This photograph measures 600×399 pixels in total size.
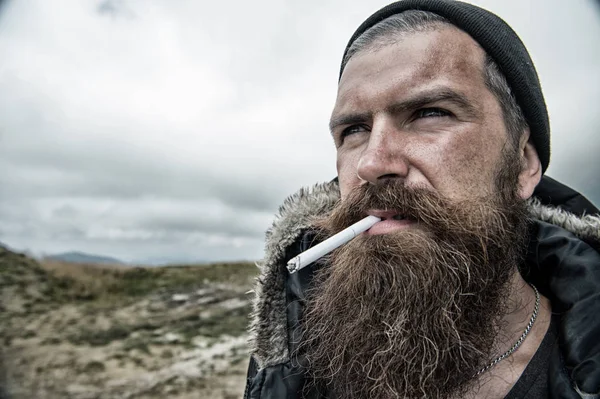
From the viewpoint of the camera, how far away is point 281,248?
82.6 inches

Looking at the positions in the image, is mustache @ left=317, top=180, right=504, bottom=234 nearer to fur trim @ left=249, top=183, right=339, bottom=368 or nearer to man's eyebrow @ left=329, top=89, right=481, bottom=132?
man's eyebrow @ left=329, top=89, right=481, bottom=132

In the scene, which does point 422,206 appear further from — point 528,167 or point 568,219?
point 568,219

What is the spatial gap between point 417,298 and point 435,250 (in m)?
0.22

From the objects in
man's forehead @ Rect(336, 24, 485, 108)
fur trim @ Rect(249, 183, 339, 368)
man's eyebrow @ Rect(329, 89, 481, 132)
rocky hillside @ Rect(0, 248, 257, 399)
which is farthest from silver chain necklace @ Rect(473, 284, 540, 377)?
rocky hillside @ Rect(0, 248, 257, 399)

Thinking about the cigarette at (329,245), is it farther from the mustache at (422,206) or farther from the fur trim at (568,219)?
the fur trim at (568,219)

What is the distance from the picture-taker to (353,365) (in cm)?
166

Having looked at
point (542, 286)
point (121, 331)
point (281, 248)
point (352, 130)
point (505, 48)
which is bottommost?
point (121, 331)

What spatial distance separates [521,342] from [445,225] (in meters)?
0.84

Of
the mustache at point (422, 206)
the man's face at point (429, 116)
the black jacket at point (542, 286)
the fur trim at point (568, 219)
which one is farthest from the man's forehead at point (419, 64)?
the fur trim at point (568, 219)

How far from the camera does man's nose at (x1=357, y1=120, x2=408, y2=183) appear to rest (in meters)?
1.66


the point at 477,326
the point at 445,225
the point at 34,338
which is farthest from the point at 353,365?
the point at 34,338

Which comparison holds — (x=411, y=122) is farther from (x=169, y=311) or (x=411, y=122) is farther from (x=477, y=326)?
(x=169, y=311)

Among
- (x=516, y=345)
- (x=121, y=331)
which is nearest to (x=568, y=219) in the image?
(x=516, y=345)

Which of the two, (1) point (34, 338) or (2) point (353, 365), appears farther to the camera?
(1) point (34, 338)
